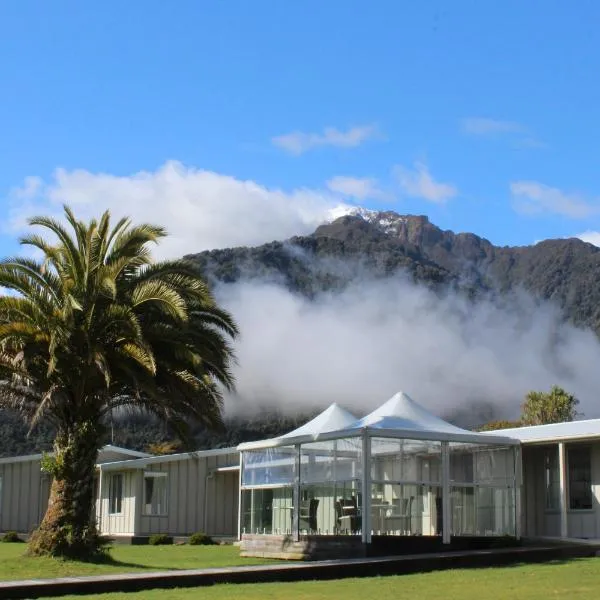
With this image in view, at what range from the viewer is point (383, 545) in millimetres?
21219

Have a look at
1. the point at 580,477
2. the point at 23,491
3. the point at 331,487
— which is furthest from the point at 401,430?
the point at 23,491

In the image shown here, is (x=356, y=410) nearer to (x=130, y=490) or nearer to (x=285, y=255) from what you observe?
(x=285, y=255)

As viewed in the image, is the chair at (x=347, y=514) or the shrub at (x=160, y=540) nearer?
the chair at (x=347, y=514)

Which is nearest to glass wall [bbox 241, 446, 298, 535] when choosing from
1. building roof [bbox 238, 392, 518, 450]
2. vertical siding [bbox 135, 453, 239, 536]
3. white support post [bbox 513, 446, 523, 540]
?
building roof [bbox 238, 392, 518, 450]

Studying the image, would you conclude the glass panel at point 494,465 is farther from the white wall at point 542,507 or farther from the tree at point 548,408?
the tree at point 548,408

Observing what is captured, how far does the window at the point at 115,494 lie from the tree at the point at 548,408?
31.2 m

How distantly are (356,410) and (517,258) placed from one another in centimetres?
5154

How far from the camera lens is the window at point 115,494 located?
3672 centimetres

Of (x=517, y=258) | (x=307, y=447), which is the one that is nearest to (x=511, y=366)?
(x=517, y=258)

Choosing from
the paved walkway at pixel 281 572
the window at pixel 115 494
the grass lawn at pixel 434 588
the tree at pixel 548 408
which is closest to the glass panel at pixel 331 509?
the paved walkway at pixel 281 572

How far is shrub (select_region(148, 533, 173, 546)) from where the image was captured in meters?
32.4

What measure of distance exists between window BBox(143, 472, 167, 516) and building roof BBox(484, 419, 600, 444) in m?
14.6

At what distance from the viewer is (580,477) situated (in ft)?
77.4

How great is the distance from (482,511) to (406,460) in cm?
243
